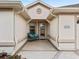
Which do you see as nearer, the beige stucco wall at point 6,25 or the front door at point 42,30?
the beige stucco wall at point 6,25

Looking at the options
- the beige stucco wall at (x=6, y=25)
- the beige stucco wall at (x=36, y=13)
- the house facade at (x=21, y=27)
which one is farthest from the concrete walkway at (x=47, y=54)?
the beige stucco wall at (x=36, y=13)

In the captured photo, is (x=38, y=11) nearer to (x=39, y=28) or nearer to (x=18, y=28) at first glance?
(x=39, y=28)

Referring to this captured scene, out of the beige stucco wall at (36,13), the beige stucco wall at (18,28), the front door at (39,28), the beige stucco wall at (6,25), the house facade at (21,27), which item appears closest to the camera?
the house facade at (21,27)

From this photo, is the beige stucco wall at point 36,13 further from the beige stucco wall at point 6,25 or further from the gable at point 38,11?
the beige stucco wall at point 6,25

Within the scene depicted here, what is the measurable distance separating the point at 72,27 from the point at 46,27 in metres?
13.7

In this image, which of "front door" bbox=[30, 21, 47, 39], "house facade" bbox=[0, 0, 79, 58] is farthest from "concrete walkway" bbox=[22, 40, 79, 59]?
"front door" bbox=[30, 21, 47, 39]

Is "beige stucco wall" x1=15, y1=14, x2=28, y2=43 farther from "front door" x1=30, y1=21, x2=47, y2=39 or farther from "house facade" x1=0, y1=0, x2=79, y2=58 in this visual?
"front door" x1=30, y1=21, x2=47, y2=39

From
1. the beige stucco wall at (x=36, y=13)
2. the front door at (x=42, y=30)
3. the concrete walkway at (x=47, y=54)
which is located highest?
the beige stucco wall at (x=36, y=13)

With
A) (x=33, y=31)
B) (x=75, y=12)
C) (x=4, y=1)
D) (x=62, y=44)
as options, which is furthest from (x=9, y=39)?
(x=33, y=31)

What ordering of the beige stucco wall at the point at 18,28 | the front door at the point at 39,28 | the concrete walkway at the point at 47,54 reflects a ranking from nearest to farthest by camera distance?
the concrete walkway at the point at 47,54 < the beige stucco wall at the point at 18,28 < the front door at the point at 39,28

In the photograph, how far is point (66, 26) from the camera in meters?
16.7

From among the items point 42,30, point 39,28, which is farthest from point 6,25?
point 42,30

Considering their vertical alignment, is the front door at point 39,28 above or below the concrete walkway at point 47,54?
above

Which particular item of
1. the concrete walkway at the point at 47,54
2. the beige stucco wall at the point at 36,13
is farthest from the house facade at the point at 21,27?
the beige stucco wall at the point at 36,13
